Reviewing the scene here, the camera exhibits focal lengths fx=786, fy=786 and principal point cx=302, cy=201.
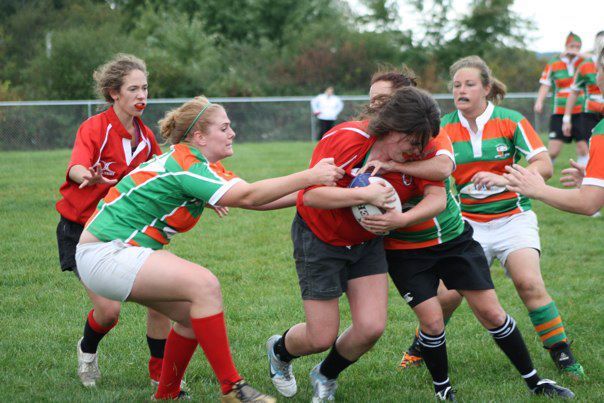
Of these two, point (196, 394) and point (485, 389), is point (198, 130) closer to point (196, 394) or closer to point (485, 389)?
point (196, 394)

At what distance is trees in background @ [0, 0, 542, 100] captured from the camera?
1142 inches

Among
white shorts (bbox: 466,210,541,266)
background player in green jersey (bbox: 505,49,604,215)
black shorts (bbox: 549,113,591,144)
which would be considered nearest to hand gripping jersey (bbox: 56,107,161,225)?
white shorts (bbox: 466,210,541,266)

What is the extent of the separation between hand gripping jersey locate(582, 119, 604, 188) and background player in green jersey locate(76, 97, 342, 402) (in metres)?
1.29

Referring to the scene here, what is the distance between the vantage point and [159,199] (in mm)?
3965

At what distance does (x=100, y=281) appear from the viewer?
3.91m

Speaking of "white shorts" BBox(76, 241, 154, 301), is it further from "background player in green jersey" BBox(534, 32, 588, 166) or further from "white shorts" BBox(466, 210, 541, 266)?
"background player in green jersey" BBox(534, 32, 588, 166)

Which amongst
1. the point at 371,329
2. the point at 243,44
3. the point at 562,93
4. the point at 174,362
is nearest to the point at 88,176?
the point at 174,362

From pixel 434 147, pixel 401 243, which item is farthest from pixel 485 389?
pixel 434 147

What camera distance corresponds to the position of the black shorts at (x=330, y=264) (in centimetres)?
425

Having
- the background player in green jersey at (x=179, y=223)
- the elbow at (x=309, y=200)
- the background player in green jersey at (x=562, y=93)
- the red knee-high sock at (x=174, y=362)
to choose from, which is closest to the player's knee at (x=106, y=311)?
the red knee-high sock at (x=174, y=362)

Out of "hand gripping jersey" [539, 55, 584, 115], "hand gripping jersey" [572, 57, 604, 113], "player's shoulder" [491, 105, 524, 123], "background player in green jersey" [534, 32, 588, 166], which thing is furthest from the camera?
"hand gripping jersey" [539, 55, 584, 115]

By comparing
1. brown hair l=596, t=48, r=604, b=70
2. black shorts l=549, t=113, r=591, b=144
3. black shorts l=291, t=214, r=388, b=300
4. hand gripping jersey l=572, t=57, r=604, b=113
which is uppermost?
brown hair l=596, t=48, r=604, b=70

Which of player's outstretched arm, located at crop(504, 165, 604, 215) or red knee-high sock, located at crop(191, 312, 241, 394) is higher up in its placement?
player's outstretched arm, located at crop(504, 165, 604, 215)

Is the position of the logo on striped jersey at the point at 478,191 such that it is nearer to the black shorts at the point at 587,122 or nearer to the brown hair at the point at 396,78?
the brown hair at the point at 396,78
